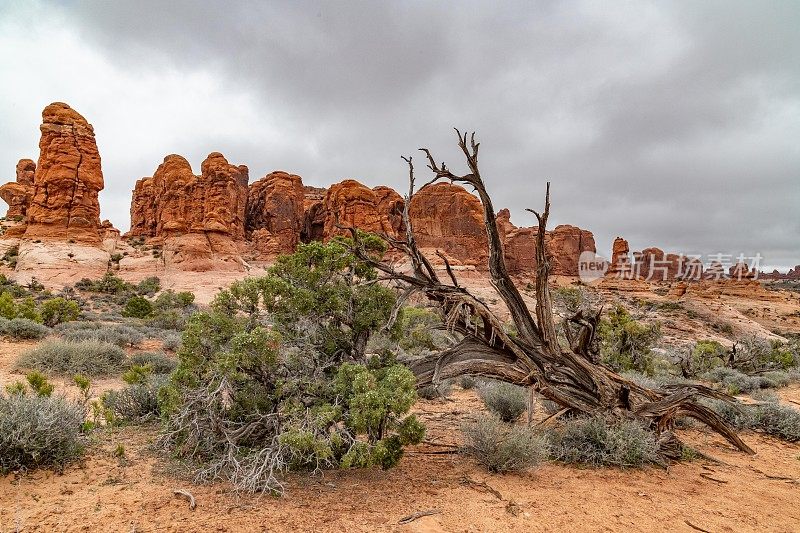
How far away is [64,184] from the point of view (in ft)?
124

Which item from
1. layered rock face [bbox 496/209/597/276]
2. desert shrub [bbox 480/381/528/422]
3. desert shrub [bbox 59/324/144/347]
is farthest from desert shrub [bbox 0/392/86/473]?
layered rock face [bbox 496/209/597/276]

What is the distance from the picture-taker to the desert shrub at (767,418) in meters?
6.85

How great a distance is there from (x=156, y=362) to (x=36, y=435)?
20.1 ft

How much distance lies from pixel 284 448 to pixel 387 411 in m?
1.15

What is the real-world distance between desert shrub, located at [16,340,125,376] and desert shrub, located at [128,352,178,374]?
0.34 meters

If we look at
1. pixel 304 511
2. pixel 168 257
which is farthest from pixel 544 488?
pixel 168 257

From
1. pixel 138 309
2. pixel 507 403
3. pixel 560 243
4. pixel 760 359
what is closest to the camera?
pixel 507 403

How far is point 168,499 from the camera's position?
373cm

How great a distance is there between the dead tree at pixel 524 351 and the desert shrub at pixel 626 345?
18.8 feet

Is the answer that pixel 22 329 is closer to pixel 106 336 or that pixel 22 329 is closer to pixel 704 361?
pixel 106 336

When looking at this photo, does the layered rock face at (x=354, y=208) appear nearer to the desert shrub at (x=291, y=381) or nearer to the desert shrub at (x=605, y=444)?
the desert shrub at (x=291, y=381)

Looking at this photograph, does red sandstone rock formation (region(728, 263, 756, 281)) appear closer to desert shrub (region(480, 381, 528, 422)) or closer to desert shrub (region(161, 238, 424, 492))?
desert shrub (region(480, 381, 528, 422))

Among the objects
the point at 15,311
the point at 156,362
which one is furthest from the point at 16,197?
the point at 156,362

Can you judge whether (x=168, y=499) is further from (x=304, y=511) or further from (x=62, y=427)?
(x=62, y=427)
